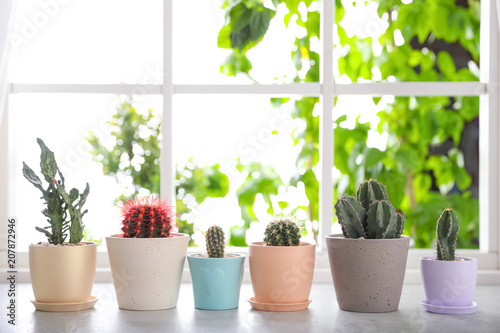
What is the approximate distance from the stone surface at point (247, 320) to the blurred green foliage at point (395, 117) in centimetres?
111

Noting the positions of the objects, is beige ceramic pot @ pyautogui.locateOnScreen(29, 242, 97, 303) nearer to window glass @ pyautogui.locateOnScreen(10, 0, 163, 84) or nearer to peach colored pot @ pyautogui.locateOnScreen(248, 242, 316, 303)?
peach colored pot @ pyautogui.locateOnScreen(248, 242, 316, 303)

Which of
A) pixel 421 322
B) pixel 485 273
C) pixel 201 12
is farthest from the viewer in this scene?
pixel 201 12

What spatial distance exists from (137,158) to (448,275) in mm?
3036

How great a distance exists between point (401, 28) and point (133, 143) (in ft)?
7.24

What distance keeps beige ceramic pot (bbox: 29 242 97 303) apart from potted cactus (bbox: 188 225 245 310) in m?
0.26

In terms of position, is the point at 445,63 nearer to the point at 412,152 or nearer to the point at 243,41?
the point at 412,152

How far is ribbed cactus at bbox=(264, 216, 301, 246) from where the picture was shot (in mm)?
1439

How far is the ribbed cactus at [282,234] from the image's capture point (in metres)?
1.44

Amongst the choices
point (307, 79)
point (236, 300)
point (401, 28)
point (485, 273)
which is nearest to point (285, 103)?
point (307, 79)

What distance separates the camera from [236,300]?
1.47 meters

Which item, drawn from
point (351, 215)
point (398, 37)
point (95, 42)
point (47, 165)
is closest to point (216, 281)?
point (351, 215)

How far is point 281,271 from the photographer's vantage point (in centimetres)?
141

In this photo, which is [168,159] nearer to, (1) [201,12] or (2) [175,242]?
(2) [175,242]

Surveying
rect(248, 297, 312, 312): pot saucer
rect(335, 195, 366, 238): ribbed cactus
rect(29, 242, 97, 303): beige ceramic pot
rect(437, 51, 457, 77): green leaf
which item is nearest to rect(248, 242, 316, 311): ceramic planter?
rect(248, 297, 312, 312): pot saucer
